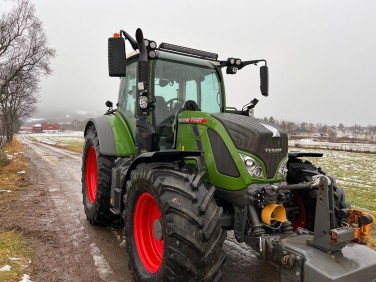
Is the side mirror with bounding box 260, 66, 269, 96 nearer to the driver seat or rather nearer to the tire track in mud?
the driver seat

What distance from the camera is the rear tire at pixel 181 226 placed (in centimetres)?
262

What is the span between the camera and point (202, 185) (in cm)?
292

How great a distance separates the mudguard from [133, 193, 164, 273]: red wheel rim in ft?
4.23

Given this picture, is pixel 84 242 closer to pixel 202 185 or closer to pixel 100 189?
pixel 100 189

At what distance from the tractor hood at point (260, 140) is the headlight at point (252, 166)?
63mm

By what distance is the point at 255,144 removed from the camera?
10.4 ft

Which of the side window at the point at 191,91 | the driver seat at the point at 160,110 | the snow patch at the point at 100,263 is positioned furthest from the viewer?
the side window at the point at 191,91

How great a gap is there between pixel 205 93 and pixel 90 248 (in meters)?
2.71

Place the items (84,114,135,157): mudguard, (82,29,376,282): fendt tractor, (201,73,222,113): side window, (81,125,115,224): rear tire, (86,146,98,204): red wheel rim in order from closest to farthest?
(82,29,376,282): fendt tractor
(201,73,222,113): side window
(84,114,135,157): mudguard
(81,125,115,224): rear tire
(86,146,98,204): red wheel rim

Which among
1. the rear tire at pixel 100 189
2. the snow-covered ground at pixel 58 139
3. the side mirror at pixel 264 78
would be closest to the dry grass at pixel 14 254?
the rear tire at pixel 100 189

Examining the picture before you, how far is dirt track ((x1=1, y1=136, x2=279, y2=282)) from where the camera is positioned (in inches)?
146

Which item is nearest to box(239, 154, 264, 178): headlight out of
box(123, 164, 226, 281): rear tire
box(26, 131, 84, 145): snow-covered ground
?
box(123, 164, 226, 281): rear tire

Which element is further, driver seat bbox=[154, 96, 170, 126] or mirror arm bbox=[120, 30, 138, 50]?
driver seat bbox=[154, 96, 170, 126]

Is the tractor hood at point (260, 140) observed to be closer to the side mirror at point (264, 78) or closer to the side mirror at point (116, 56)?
the side mirror at point (116, 56)
